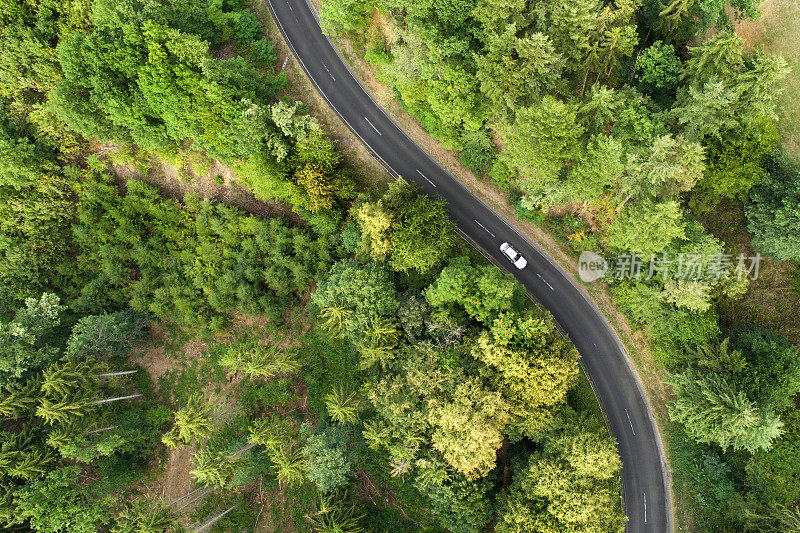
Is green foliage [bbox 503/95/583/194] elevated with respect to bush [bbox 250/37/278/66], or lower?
lower

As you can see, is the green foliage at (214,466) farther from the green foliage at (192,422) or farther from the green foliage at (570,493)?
the green foliage at (570,493)

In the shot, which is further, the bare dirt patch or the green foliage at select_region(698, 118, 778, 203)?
the bare dirt patch

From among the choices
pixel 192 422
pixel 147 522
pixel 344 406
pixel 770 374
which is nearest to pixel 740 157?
pixel 770 374

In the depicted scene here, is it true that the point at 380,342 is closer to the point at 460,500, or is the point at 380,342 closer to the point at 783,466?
the point at 460,500

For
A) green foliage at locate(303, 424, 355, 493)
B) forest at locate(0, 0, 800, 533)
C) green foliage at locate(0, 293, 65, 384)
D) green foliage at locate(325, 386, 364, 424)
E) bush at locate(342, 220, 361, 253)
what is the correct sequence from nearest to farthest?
forest at locate(0, 0, 800, 533) → green foliage at locate(303, 424, 355, 493) → green foliage at locate(325, 386, 364, 424) → green foliage at locate(0, 293, 65, 384) → bush at locate(342, 220, 361, 253)

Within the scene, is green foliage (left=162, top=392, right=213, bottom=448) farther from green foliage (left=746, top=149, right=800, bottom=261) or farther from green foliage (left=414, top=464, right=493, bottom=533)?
green foliage (left=746, top=149, right=800, bottom=261)

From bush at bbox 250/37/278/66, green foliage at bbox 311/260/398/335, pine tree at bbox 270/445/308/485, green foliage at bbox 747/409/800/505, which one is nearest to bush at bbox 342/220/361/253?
green foliage at bbox 311/260/398/335
